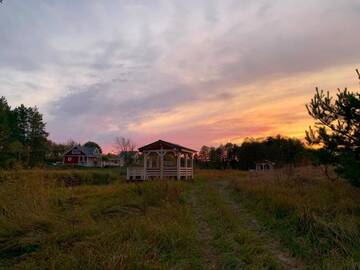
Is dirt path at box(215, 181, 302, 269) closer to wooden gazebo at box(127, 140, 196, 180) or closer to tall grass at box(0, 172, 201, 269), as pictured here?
tall grass at box(0, 172, 201, 269)

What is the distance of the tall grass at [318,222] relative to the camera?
14.8 ft

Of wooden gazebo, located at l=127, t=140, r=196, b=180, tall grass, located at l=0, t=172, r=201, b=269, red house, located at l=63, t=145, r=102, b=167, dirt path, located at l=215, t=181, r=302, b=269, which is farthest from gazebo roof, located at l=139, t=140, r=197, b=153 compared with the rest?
red house, located at l=63, t=145, r=102, b=167

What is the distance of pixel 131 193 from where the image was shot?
10.6 m

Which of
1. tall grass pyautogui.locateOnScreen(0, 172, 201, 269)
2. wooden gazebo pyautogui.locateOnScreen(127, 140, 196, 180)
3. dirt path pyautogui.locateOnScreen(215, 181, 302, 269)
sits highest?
wooden gazebo pyautogui.locateOnScreen(127, 140, 196, 180)

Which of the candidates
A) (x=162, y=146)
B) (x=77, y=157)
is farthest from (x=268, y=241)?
(x=77, y=157)

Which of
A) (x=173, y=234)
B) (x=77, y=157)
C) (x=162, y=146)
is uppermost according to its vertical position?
(x=77, y=157)

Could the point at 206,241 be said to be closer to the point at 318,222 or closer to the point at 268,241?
the point at 268,241

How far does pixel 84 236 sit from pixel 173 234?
1446 millimetres

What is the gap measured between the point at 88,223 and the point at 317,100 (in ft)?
23.3

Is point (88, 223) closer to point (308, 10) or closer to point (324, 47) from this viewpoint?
point (308, 10)

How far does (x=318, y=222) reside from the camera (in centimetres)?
550

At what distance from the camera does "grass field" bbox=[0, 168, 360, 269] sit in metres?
4.14

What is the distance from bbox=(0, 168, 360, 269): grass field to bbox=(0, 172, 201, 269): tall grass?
14mm

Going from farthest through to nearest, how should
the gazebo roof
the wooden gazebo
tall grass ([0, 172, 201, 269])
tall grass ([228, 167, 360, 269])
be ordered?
the wooden gazebo
the gazebo roof
tall grass ([228, 167, 360, 269])
tall grass ([0, 172, 201, 269])
